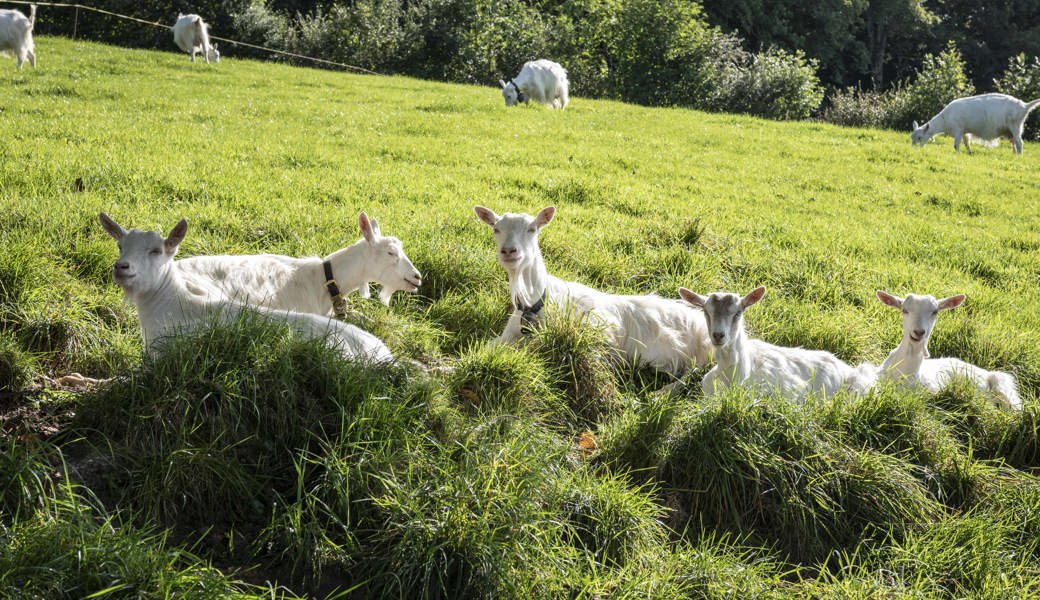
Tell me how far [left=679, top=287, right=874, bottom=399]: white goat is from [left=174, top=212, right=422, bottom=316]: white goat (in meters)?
1.88

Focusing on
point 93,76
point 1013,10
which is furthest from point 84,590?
point 1013,10

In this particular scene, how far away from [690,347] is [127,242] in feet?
12.0

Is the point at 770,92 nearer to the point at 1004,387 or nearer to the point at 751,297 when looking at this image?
the point at 1004,387

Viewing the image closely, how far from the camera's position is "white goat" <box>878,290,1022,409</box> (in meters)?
5.50

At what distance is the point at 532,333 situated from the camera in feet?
18.0

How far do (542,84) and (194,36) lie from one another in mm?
9718

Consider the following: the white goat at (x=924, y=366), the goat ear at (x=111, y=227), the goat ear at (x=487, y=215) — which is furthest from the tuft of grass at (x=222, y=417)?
the white goat at (x=924, y=366)

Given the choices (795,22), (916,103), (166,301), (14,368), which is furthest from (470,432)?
(795,22)

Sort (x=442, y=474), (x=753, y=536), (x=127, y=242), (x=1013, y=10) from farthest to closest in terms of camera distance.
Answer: (x=1013, y=10) < (x=127, y=242) < (x=753, y=536) < (x=442, y=474)

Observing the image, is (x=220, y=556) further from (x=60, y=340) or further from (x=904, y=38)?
(x=904, y=38)

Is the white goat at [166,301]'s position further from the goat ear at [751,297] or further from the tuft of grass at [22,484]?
the goat ear at [751,297]

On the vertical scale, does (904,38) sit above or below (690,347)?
above

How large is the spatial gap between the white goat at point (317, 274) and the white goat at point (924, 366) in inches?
124

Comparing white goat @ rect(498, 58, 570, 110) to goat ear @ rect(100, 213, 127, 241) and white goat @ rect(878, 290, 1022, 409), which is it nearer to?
white goat @ rect(878, 290, 1022, 409)
